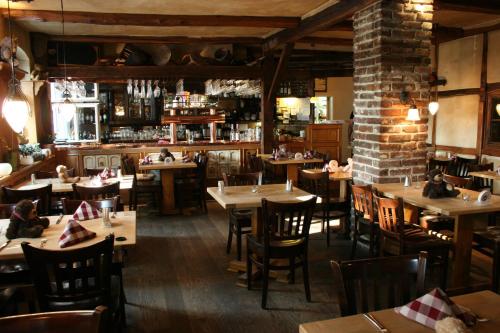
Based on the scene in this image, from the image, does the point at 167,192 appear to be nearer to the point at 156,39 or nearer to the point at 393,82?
the point at 156,39

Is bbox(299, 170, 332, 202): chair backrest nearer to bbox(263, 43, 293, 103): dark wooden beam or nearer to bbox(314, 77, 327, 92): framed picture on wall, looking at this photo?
bbox(263, 43, 293, 103): dark wooden beam

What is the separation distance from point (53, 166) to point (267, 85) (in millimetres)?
4629

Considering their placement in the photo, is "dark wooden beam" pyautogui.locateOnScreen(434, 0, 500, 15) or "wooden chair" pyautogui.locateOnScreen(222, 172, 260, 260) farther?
"dark wooden beam" pyautogui.locateOnScreen(434, 0, 500, 15)

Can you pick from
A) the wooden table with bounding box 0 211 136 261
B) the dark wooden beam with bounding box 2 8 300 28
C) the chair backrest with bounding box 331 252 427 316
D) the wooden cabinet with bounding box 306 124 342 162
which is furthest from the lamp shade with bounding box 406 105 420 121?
the wooden cabinet with bounding box 306 124 342 162

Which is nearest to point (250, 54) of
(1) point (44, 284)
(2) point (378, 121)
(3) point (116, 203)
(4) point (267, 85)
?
(4) point (267, 85)

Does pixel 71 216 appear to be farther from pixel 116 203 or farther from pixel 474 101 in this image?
pixel 474 101

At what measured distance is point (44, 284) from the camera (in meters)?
2.80

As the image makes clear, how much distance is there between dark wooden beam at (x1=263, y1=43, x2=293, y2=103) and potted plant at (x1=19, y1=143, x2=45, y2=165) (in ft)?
15.4

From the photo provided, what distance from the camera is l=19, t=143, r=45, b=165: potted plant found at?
22.2 feet

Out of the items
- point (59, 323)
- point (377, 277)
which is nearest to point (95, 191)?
point (59, 323)

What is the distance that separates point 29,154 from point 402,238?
18.9 ft

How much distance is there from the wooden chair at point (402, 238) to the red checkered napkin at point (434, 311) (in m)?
2.18

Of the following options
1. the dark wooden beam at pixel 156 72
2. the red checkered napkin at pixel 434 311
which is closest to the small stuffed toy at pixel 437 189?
the red checkered napkin at pixel 434 311

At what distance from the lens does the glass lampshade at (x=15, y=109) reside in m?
3.68
